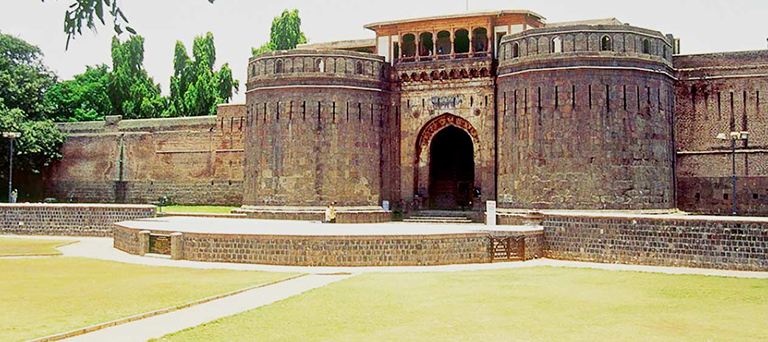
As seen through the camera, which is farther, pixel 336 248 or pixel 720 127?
pixel 720 127

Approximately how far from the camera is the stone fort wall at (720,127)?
23.2 meters

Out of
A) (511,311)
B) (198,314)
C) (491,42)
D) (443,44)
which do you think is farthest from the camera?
(443,44)

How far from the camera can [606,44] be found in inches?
893

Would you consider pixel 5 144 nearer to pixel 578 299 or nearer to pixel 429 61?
pixel 429 61

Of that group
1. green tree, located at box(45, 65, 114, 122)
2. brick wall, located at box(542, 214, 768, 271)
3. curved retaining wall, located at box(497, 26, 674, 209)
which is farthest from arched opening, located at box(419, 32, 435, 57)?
green tree, located at box(45, 65, 114, 122)

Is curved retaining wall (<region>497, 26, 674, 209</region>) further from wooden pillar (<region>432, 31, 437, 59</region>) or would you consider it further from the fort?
wooden pillar (<region>432, 31, 437, 59</region>)

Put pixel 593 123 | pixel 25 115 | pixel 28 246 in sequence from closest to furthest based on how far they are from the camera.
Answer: pixel 28 246 → pixel 593 123 → pixel 25 115

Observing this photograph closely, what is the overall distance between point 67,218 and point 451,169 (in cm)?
1233

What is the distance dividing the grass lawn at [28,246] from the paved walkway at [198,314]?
8.15 metres

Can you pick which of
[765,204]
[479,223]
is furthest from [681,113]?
[479,223]

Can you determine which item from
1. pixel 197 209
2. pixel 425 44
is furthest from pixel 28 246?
pixel 425 44

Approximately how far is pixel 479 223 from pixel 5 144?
824 inches

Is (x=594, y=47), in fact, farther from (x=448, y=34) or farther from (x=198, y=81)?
(x=198, y=81)

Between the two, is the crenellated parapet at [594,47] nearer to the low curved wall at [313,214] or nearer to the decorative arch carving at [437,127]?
the decorative arch carving at [437,127]
